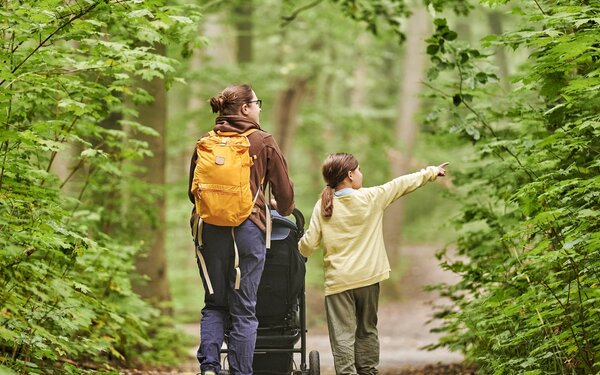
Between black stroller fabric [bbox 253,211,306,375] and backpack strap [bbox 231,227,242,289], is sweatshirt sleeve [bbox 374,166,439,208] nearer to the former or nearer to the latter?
black stroller fabric [bbox 253,211,306,375]

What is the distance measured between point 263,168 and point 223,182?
1.15 ft

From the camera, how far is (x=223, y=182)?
5.60 m

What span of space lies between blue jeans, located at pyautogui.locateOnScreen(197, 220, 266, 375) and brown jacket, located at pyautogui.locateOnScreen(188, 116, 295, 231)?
162 mm

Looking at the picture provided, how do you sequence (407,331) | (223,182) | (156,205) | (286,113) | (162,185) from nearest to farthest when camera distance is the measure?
(223,182)
(162,185)
(156,205)
(407,331)
(286,113)

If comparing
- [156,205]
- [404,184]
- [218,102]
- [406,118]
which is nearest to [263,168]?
[218,102]

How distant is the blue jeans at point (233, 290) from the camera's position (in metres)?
5.73

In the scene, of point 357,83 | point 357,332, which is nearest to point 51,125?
point 357,332

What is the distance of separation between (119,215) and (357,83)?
24877 mm

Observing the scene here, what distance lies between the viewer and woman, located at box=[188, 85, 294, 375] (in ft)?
18.8

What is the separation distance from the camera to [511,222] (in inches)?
307

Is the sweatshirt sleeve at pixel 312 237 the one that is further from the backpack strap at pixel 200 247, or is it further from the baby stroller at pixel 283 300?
the backpack strap at pixel 200 247

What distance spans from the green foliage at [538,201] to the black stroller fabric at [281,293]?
140cm

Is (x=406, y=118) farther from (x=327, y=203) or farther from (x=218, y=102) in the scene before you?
(x=218, y=102)

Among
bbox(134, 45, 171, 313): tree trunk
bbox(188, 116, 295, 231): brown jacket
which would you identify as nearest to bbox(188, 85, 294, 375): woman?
bbox(188, 116, 295, 231): brown jacket
